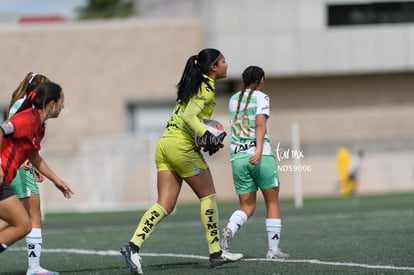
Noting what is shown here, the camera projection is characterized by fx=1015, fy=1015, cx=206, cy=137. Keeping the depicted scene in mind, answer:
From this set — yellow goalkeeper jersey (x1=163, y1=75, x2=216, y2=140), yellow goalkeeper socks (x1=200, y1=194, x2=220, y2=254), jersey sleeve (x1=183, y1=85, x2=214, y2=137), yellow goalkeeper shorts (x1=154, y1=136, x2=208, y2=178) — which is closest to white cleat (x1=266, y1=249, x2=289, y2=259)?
yellow goalkeeper socks (x1=200, y1=194, x2=220, y2=254)

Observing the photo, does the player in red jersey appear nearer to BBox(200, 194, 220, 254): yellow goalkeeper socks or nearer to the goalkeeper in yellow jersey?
the goalkeeper in yellow jersey

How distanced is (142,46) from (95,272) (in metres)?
30.4

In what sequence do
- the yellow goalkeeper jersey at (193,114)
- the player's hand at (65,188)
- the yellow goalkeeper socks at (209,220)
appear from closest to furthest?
the player's hand at (65,188) → the yellow goalkeeper jersey at (193,114) → the yellow goalkeeper socks at (209,220)

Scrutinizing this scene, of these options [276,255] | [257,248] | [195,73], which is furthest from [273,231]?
[195,73]

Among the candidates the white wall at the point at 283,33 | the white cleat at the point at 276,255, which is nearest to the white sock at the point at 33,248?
the white cleat at the point at 276,255

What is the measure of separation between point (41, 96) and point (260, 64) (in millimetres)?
30526

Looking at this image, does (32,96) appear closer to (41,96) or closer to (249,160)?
(41,96)

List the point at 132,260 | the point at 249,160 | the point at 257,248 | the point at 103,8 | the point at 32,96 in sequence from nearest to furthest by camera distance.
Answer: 1. the point at 32,96
2. the point at 132,260
3. the point at 249,160
4. the point at 257,248
5. the point at 103,8

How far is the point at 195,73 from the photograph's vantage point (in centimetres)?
986

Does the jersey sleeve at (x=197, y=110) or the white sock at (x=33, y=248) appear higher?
the jersey sleeve at (x=197, y=110)

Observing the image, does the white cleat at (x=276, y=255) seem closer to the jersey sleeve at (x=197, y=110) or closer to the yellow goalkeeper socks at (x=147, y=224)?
the yellow goalkeeper socks at (x=147, y=224)

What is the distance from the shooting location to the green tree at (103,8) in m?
73.1

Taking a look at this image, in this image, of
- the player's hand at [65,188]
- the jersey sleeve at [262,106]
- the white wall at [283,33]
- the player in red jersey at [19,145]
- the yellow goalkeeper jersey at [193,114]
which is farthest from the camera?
the white wall at [283,33]

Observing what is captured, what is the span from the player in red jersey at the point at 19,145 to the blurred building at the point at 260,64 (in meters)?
29.2
